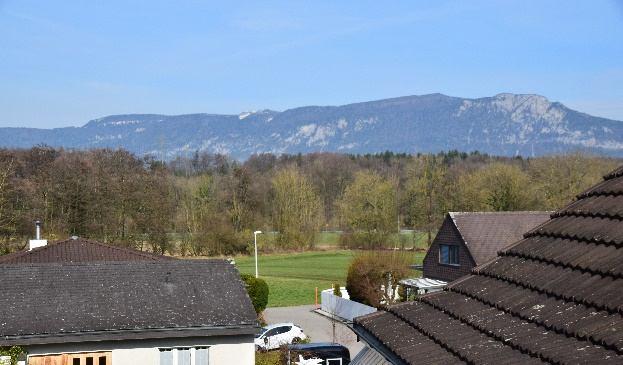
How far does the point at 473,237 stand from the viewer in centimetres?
3578

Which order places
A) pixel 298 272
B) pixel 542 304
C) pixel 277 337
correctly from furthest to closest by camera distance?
1. pixel 298 272
2. pixel 277 337
3. pixel 542 304

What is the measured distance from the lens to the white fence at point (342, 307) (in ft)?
114

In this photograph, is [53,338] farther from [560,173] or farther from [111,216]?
[560,173]

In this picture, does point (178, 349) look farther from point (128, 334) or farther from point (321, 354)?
point (321, 354)

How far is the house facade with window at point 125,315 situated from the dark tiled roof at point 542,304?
36.6 ft

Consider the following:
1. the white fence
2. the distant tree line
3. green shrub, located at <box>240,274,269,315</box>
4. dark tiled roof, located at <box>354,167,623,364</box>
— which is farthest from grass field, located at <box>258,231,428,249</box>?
dark tiled roof, located at <box>354,167,623,364</box>

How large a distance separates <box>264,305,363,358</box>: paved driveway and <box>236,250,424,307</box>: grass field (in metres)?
3.01

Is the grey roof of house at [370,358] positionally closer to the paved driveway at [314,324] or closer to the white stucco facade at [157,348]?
the white stucco facade at [157,348]

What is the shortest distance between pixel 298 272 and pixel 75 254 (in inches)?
1510

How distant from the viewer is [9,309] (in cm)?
1605

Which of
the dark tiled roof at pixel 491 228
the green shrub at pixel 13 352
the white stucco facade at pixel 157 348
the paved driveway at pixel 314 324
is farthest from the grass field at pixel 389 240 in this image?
the green shrub at pixel 13 352

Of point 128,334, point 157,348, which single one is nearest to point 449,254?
point 157,348

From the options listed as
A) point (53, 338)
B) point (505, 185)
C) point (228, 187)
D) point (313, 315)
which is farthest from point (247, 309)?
point (228, 187)

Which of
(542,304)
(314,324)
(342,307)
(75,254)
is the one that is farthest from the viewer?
(342,307)
